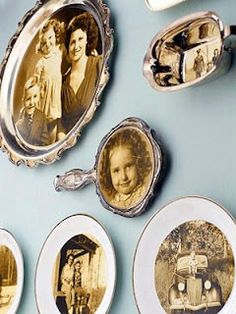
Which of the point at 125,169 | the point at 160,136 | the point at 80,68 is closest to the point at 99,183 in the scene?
the point at 125,169

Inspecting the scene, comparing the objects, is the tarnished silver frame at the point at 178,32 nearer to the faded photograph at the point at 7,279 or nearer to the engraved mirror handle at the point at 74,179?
the engraved mirror handle at the point at 74,179

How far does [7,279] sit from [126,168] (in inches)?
19.2

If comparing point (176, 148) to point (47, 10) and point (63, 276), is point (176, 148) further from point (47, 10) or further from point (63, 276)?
point (47, 10)

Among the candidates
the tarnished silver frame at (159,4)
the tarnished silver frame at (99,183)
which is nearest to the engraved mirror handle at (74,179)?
the tarnished silver frame at (99,183)

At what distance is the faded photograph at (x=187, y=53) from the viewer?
1316 mm

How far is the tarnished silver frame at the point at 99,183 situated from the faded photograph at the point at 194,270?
11 cm

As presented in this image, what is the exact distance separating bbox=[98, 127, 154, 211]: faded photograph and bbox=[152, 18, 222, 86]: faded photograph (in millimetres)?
142

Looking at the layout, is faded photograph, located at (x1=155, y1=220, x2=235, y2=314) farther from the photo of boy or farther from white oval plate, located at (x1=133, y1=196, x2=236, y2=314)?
the photo of boy

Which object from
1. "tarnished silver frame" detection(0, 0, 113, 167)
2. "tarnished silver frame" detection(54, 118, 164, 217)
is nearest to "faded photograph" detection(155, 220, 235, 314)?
"tarnished silver frame" detection(54, 118, 164, 217)

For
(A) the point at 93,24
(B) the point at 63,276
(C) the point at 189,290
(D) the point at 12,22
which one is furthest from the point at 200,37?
(D) the point at 12,22

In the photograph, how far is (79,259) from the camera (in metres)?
1.53

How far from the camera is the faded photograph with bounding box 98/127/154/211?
4.66ft

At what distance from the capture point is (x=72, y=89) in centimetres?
167

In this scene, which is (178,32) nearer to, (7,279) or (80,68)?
(80,68)
